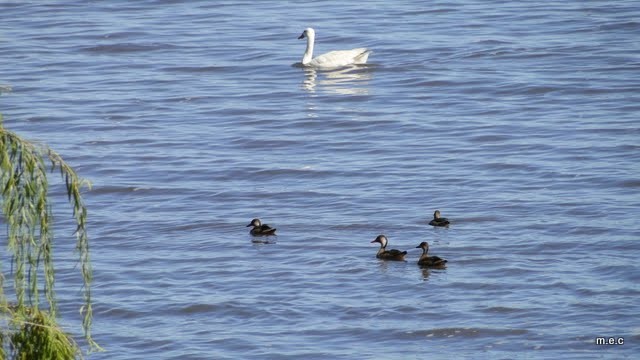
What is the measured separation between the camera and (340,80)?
27.5m

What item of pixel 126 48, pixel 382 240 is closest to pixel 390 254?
pixel 382 240

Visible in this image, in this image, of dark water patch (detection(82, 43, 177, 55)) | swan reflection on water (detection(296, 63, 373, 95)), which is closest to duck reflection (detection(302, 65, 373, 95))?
swan reflection on water (detection(296, 63, 373, 95))

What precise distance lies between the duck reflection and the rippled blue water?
0.26 ft

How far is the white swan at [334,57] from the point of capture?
27353mm

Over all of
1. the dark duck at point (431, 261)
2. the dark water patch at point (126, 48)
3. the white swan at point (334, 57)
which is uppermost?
the dark water patch at point (126, 48)

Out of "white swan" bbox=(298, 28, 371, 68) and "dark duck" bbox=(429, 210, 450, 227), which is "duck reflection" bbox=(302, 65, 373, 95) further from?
"dark duck" bbox=(429, 210, 450, 227)

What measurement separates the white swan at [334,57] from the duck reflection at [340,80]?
14cm

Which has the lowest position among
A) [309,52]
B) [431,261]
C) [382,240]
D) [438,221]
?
[431,261]

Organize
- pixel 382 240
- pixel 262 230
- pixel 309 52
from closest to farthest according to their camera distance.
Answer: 1. pixel 382 240
2. pixel 262 230
3. pixel 309 52

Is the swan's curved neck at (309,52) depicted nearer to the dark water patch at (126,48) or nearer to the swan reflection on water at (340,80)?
the swan reflection on water at (340,80)

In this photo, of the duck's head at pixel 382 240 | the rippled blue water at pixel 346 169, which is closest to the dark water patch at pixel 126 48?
the rippled blue water at pixel 346 169

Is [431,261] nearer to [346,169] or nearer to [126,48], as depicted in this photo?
[346,169]

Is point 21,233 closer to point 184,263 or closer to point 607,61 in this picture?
point 184,263

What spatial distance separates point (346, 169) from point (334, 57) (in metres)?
8.00
